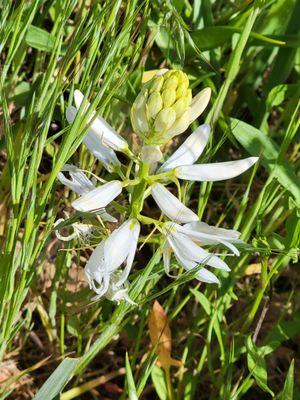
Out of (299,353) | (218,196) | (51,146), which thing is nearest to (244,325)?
(299,353)

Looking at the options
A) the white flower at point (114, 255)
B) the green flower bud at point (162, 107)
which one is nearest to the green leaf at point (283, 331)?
the white flower at point (114, 255)

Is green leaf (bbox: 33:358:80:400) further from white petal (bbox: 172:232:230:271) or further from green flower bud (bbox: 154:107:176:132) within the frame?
green flower bud (bbox: 154:107:176:132)

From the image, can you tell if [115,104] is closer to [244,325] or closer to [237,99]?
[237,99]

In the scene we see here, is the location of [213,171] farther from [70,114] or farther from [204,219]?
[204,219]

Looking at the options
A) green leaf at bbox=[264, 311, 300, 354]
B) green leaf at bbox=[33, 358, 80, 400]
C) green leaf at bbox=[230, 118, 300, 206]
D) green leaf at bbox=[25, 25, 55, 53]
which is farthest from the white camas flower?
green leaf at bbox=[264, 311, 300, 354]

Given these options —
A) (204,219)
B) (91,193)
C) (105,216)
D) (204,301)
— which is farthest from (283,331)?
(91,193)

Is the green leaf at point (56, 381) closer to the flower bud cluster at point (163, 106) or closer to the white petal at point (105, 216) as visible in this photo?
the white petal at point (105, 216)
